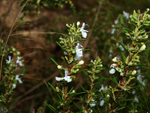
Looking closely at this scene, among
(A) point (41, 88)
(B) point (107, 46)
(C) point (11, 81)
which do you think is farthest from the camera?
(A) point (41, 88)

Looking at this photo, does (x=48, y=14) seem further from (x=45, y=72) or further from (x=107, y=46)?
(x=107, y=46)

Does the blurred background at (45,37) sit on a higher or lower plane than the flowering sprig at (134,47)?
higher

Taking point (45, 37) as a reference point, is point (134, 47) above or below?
below

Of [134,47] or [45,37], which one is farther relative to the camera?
[45,37]

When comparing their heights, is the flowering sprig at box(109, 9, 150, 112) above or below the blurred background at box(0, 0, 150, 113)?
below

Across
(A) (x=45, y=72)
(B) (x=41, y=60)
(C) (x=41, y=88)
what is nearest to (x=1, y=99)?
(C) (x=41, y=88)

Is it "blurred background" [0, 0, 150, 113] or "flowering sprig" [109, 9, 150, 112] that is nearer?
"flowering sprig" [109, 9, 150, 112]

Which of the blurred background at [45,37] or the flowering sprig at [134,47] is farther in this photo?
the blurred background at [45,37]

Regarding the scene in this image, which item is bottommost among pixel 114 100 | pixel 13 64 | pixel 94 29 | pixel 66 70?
pixel 114 100
